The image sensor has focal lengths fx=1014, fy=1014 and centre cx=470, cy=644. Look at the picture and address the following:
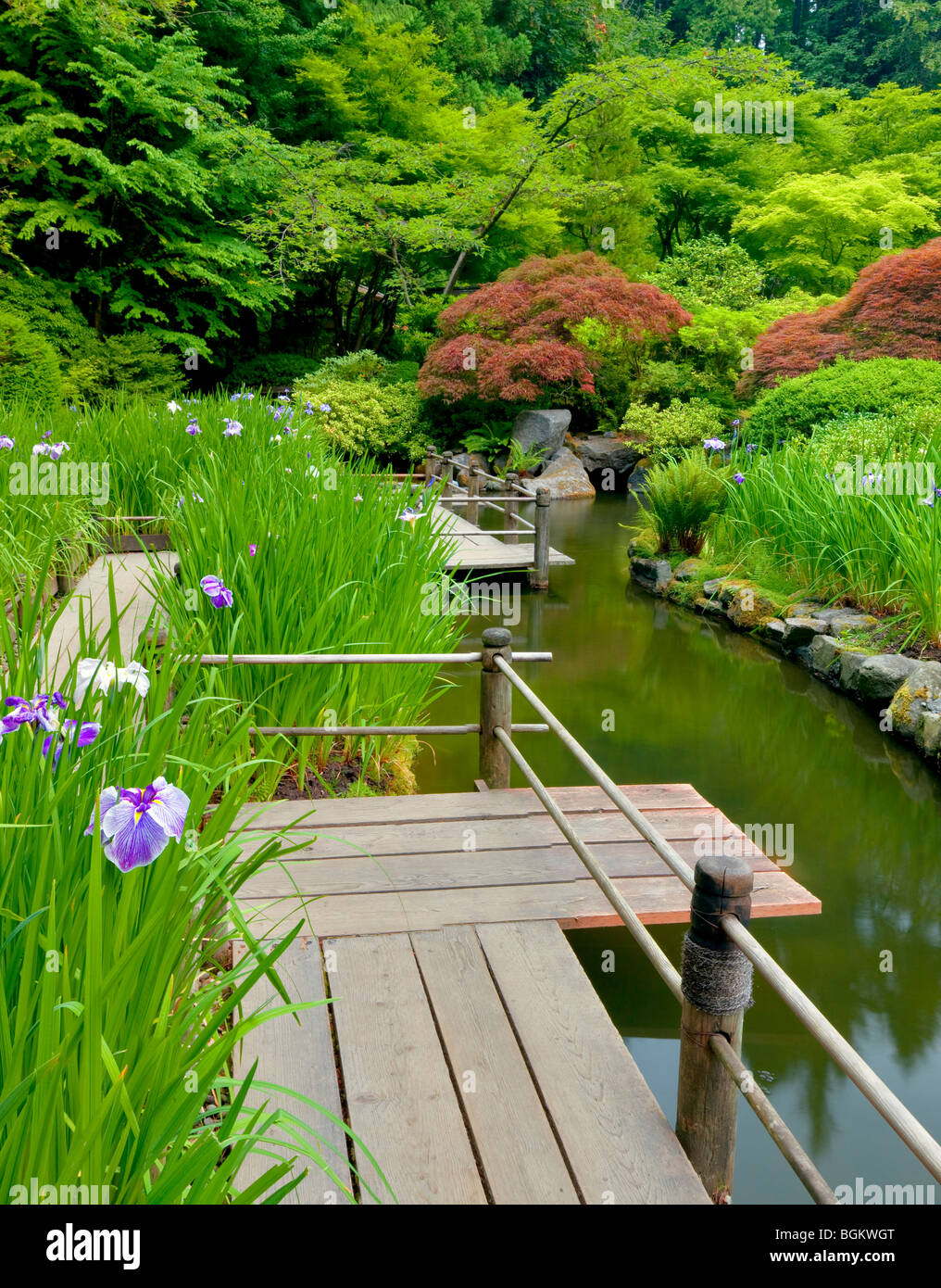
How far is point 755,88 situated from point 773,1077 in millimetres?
15812

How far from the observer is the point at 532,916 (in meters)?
2.61

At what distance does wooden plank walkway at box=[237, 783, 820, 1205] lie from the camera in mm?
1762

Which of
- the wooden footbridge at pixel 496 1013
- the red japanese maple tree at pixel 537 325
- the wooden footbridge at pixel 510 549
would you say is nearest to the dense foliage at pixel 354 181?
the red japanese maple tree at pixel 537 325

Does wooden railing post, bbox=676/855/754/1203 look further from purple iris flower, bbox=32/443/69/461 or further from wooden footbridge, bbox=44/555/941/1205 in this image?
purple iris flower, bbox=32/443/69/461

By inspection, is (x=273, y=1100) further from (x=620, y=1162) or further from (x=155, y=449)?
(x=155, y=449)

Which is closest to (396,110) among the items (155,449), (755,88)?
(755,88)

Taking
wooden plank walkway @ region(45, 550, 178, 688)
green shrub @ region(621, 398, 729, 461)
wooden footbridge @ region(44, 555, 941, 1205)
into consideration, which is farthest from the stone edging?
green shrub @ region(621, 398, 729, 461)

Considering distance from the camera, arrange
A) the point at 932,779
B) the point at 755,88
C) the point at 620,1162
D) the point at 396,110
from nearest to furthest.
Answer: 1. the point at 620,1162
2. the point at 932,779
3. the point at 755,88
4. the point at 396,110

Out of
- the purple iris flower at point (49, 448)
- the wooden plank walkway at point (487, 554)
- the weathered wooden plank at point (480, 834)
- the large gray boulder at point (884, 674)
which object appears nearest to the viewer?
the weathered wooden plank at point (480, 834)

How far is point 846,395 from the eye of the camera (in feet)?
30.4

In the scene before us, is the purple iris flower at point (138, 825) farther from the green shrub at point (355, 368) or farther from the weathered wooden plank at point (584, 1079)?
the green shrub at point (355, 368)

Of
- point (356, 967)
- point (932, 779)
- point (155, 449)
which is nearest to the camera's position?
point (356, 967)

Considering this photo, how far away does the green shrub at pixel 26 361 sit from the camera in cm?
1077

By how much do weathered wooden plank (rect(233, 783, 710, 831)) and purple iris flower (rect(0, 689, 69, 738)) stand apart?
1563 millimetres
